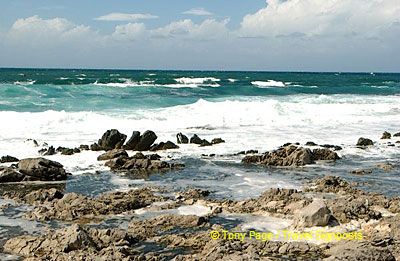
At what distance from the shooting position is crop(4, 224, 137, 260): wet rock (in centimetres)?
802

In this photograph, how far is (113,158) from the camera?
56.5 feet

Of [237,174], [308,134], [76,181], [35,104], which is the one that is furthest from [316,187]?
[35,104]

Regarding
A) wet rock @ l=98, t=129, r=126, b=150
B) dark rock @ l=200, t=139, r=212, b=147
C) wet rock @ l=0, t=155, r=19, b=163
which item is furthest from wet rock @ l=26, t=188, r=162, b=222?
dark rock @ l=200, t=139, r=212, b=147

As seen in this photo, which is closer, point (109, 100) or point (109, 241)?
point (109, 241)

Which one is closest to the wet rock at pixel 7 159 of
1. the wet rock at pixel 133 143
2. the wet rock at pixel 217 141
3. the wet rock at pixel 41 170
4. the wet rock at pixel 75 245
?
the wet rock at pixel 41 170

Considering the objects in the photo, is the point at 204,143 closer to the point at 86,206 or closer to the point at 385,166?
the point at 385,166

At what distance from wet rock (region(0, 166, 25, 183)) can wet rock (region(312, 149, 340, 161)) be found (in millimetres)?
9660

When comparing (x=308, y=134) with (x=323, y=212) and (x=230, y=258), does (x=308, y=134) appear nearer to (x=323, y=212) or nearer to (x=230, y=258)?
(x=323, y=212)

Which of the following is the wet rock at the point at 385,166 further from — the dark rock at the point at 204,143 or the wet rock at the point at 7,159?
the wet rock at the point at 7,159

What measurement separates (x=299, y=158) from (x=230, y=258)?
1021cm

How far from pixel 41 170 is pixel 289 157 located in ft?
25.9

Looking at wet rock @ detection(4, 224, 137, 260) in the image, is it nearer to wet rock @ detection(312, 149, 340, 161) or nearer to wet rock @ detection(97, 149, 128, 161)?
wet rock @ detection(97, 149, 128, 161)

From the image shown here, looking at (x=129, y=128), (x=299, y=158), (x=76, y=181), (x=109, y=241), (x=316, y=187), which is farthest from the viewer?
(x=129, y=128)

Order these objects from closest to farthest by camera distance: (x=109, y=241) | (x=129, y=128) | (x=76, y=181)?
1. (x=109, y=241)
2. (x=76, y=181)
3. (x=129, y=128)
